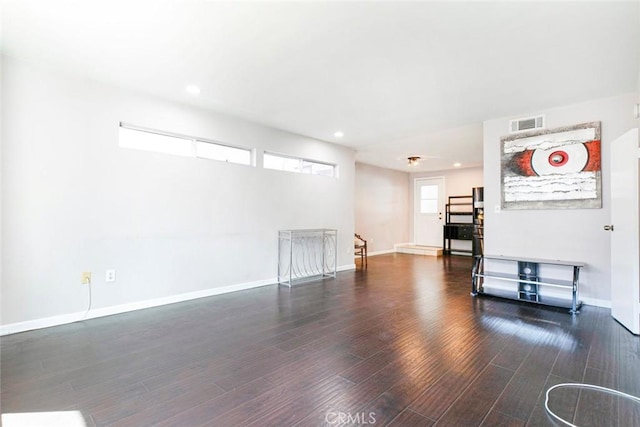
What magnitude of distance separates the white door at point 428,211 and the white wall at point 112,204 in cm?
621

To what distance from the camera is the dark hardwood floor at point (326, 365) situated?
5.62 ft

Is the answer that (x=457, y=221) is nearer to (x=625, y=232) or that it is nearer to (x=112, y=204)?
(x=625, y=232)

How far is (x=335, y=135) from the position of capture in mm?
5395

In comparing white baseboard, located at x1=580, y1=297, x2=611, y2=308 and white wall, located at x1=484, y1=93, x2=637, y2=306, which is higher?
white wall, located at x1=484, y1=93, x2=637, y2=306

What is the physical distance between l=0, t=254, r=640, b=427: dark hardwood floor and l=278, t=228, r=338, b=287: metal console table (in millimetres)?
1384

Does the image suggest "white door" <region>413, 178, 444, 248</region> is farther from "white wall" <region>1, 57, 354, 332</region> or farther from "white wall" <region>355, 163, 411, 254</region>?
"white wall" <region>1, 57, 354, 332</region>

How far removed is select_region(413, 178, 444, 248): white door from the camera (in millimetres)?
9391

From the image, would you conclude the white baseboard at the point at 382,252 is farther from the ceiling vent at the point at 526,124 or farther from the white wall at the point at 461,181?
the ceiling vent at the point at 526,124

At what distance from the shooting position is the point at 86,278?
322cm

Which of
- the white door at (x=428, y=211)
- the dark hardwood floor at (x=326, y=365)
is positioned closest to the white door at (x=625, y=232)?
the dark hardwood floor at (x=326, y=365)

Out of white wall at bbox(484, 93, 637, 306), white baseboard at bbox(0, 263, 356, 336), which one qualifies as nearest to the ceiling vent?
white wall at bbox(484, 93, 637, 306)

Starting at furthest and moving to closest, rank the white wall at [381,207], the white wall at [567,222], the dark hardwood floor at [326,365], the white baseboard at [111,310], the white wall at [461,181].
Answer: the white wall at [461,181], the white wall at [381,207], the white wall at [567,222], the white baseboard at [111,310], the dark hardwood floor at [326,365]

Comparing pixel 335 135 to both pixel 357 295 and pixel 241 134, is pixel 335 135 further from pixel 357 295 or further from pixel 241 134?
pixel 357 295

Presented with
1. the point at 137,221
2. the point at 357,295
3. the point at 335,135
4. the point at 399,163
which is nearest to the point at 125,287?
the point at 137,221
